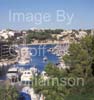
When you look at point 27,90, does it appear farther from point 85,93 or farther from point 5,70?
point 85,93

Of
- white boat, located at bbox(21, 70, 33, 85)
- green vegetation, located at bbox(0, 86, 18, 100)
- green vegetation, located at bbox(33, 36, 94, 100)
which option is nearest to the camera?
green vegetation, located at bbox(0, 86, 18, 100)

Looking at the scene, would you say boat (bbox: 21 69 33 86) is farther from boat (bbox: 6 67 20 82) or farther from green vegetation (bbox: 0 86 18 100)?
green vegetation (bbox: 0 86 18 100)

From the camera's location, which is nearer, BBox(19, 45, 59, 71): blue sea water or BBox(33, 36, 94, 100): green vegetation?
BBox(33, 36, 94, 100): green vegetation

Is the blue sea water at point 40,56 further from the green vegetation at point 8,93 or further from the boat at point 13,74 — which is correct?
the green vegetation at point 8,93

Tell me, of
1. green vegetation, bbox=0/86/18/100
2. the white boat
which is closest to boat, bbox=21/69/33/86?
the white boat

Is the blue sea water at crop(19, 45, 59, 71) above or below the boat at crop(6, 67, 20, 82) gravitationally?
above

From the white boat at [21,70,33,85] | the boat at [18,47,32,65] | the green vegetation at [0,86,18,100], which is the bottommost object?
the green vegetation at [0,86,18,100]

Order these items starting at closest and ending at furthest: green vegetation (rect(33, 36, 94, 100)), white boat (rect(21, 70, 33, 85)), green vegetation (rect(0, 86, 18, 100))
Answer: green vegetation (rect(0, 86, 18, 100))
green vegetation (rect(33, 36, 94, 100))
white boat (rect(21, 70, 33, 85))
